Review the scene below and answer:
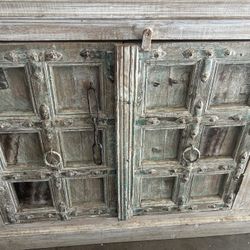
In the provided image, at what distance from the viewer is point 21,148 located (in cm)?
126

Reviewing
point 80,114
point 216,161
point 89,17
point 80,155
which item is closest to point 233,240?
point 216,161

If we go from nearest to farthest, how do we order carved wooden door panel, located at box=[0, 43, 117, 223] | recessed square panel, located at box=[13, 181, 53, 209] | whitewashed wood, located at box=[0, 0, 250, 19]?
whitewashed wood, located at box=[0, 0, 250, 19], carved wooden door panel, located at box=[0, 43, 117, 223], recessed square panel, located at box=[13, 181, 53, 209]

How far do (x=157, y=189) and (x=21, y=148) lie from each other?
1.78ft

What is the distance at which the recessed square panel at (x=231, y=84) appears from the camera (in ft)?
3.63

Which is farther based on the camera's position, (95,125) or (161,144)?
(161,144)

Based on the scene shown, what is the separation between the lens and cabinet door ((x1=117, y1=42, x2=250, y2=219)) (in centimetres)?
105

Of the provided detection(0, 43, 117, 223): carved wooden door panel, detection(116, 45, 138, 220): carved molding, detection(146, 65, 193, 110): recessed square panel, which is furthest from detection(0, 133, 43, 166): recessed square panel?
detection(146, 65, 193, 110): recessed square panel

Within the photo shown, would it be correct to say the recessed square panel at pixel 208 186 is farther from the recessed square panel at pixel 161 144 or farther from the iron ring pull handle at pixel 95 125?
the iron ring pull handle at pixel 95 125

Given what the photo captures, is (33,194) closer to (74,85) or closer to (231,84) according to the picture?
(74,85)

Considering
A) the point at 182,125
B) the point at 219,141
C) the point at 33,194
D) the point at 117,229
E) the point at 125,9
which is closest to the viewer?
the point at 125,9

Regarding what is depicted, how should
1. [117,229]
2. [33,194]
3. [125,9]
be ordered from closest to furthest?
1. [125,9]
2. [33,194]
3. [117,229]

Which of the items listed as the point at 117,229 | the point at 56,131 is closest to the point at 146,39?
the point at 56,131

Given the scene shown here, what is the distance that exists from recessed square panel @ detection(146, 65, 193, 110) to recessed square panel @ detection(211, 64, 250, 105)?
93 millimetres

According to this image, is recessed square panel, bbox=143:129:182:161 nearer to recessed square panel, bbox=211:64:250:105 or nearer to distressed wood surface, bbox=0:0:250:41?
recessed square panel, bbox=211:64:250:105
